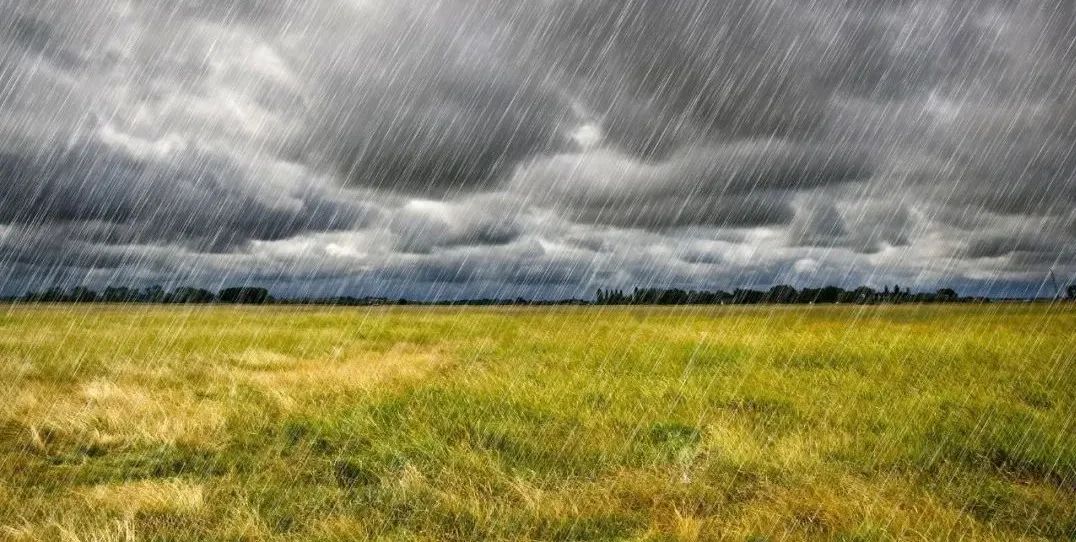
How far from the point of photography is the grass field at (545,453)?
18.0ft

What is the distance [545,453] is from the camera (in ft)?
25.2

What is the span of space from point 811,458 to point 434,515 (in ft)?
14.8

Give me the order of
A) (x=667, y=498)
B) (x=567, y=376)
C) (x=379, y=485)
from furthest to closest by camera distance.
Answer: (x=567, y=376)
(x=379, y=485)
(x=667, y=498)

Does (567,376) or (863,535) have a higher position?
(863,535)

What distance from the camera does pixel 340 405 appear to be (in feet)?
33.6

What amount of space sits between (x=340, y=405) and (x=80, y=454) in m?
3.53

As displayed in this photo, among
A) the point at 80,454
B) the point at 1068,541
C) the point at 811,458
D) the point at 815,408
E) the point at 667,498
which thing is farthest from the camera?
the point at 815,408

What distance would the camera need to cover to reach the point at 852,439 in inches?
317

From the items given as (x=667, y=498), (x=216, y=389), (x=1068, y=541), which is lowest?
(x=216, y=389)

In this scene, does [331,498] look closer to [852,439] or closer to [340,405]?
[340,405]

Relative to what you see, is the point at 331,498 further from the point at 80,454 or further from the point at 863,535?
the point at 863,535

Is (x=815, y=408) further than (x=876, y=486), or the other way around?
(x=815, y=408)

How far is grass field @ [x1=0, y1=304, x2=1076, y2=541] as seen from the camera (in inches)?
216

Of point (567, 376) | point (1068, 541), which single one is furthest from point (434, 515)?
point (567, 376)
